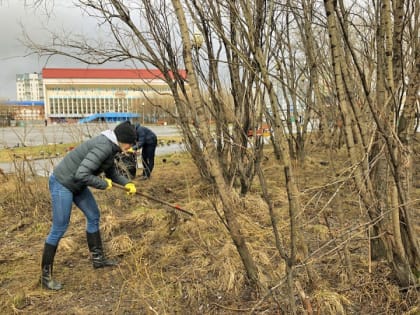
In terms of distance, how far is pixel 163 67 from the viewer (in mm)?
4406

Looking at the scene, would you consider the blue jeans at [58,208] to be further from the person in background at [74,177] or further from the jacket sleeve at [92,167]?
the jacket sleeve at [92,167]

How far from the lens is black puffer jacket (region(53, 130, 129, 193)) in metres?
3.11

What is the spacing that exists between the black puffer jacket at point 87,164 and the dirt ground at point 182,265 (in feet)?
2.53

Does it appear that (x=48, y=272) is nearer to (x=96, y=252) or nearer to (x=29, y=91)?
(x=96, y=252)

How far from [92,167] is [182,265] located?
1177 mm

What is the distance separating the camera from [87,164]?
3.12 meters

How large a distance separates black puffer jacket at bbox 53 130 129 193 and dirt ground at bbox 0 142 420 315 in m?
0.77

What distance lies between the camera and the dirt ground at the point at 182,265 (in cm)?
254

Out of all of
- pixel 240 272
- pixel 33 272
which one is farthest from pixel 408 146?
pixel 33 272

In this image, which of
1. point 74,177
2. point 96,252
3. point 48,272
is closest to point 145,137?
point 96,252

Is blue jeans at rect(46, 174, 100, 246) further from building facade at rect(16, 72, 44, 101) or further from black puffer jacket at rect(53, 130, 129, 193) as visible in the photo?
building facade at rect(16, 72, 44, 101)

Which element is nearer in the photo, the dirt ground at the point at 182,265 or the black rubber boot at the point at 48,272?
the dirt ground at the point at 182,265

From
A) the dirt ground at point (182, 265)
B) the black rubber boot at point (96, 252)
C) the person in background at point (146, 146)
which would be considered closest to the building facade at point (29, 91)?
the person in background at point (146, 146)

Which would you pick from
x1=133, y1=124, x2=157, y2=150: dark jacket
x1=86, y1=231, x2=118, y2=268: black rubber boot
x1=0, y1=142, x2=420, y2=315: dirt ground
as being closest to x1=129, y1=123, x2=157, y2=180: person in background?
x1=133, y1=124, x2=157, y2=150: dark jacket
